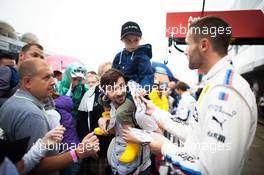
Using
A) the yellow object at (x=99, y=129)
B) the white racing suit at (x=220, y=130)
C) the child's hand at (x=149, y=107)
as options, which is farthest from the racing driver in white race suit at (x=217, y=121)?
the yellow object at (x=99, y=129)

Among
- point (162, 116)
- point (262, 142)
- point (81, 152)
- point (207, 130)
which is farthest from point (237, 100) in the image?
point (262, 142)

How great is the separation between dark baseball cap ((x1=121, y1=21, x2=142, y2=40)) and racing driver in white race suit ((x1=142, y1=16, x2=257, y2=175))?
48.8 inches

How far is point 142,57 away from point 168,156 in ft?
5.09

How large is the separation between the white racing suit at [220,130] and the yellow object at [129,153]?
82 centimetres

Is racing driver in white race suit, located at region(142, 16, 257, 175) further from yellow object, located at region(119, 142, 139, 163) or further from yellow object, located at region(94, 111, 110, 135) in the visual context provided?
yellow object, located at region(94, 111, 110, 135)

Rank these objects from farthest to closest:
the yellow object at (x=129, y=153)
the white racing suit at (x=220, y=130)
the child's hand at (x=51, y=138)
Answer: the yellow object at (x=129, y=153) < the child's hand at (x=51, y=138) < the white racing suit at (x=220, y=130)

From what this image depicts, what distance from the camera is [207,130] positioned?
1.15 metres

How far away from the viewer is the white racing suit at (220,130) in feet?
3.58

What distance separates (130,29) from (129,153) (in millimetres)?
1491

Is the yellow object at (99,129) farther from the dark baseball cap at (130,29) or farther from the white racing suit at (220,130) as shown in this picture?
the white racing suit at (220,130)

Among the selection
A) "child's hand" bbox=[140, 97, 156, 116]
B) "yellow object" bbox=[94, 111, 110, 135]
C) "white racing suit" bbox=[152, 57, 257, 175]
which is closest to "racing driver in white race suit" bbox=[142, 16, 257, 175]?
"white racing suit" bbox=[152, 57, 257, 175]

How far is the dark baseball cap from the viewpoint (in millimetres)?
2600

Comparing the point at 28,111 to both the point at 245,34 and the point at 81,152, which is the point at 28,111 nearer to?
the point at 81,152

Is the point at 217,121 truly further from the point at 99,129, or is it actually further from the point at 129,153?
the point at 99,129
